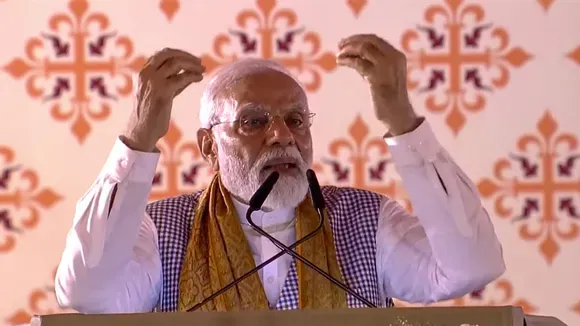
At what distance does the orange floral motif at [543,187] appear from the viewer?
245cm

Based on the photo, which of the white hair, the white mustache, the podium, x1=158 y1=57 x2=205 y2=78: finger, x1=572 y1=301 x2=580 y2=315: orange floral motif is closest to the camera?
the podium

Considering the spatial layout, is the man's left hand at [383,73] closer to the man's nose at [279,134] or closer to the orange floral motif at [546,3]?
the man's nose at [279,134]

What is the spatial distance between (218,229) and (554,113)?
109cm

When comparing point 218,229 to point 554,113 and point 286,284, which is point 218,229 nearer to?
point 286,284

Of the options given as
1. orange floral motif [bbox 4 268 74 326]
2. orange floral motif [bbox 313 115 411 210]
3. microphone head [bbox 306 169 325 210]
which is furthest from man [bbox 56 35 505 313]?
orange floral motif [bbox 4 268 74 326]

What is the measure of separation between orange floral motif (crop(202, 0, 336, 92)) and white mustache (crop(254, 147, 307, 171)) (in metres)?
0.73

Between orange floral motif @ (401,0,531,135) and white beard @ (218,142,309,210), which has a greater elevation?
orange floral motif @ (401,0,531,135)

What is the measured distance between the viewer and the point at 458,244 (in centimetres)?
163

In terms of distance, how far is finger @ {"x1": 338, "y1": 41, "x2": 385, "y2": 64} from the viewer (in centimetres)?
158

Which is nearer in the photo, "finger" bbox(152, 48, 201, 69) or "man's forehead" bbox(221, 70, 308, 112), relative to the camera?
"finger" bbox(152, 48, 201, 69)

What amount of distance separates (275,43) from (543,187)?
0.84 metres

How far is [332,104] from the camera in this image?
8.09 ft

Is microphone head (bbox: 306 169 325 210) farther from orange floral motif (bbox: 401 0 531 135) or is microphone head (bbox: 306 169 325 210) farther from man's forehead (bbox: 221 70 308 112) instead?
orange floral motif (bbox: 401 0 531 135)

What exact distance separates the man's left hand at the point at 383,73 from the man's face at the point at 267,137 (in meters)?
0.22
